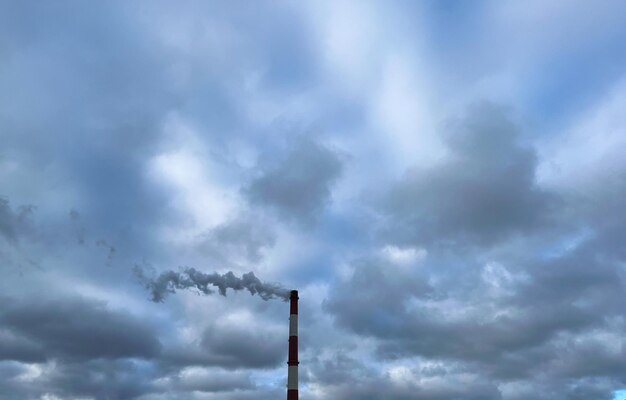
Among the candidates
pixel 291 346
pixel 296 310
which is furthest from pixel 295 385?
pixel 296 310

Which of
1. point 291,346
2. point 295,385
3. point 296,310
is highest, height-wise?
point 296,310

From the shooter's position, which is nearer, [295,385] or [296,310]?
[295,385]

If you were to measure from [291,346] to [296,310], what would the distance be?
550cm

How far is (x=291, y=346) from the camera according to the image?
8281 centimetres

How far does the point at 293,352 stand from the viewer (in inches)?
3253

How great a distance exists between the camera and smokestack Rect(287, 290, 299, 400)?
80.0m

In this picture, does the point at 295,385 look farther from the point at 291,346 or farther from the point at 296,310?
the point at 296,310

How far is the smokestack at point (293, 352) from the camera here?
80.0 m

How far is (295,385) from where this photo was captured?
264ft

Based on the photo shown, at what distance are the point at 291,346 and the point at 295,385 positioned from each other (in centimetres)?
506

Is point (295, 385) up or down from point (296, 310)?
down

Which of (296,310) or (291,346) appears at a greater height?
(296,310)
